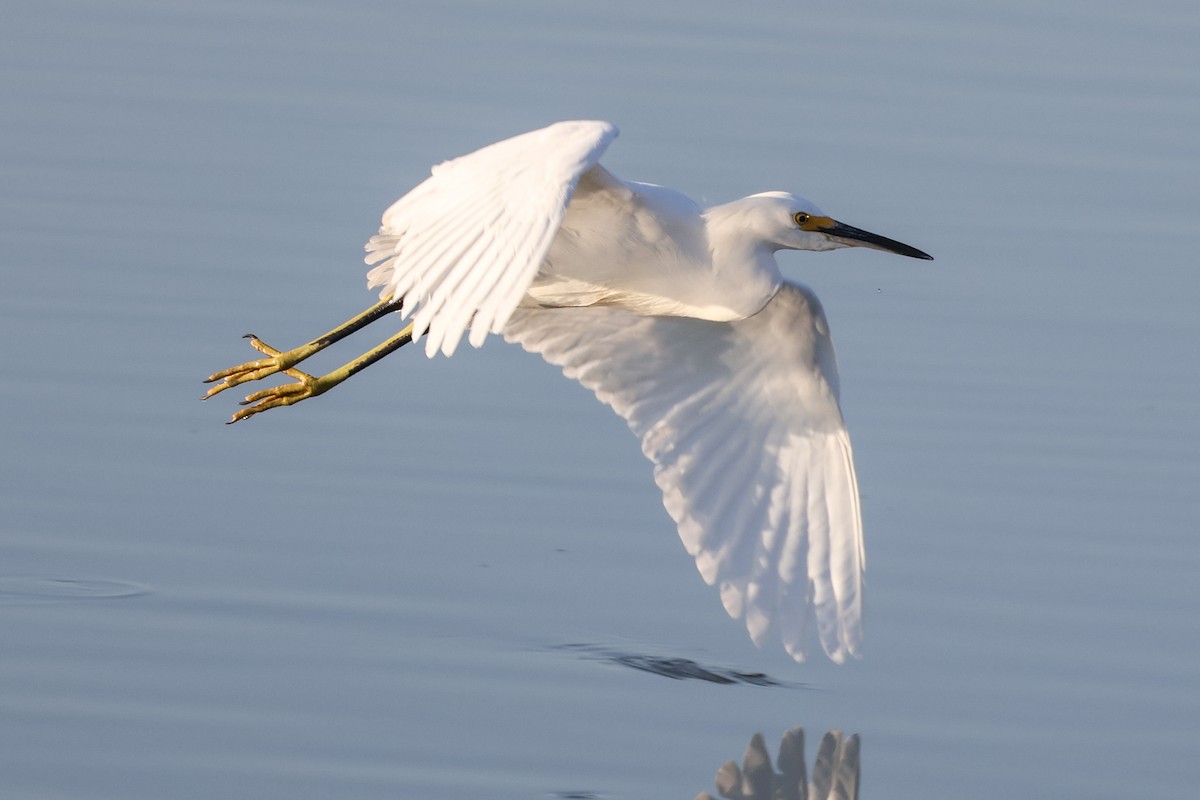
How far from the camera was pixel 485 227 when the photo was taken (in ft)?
17.6

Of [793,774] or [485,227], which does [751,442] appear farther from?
[485,227]

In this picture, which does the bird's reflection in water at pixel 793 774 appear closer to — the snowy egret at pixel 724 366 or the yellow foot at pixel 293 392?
the snowy egret at pixel 724 366

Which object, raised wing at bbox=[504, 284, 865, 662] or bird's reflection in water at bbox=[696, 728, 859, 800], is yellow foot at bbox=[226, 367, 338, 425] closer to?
raised wing at bbox=[504, 284, 865, 662]

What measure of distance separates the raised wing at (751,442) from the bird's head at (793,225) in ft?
0.52

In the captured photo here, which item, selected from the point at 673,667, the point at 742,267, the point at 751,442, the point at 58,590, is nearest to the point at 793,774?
the point at 673,667

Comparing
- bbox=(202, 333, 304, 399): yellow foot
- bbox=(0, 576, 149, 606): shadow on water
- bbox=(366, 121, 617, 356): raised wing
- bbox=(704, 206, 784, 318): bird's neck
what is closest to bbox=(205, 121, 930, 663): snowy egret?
bbox=(704, 206, 784, 318): bird's neck

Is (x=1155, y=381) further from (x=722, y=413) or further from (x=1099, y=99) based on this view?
(x=1099, y=99)

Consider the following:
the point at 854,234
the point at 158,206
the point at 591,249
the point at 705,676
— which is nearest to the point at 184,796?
the point at 705,676

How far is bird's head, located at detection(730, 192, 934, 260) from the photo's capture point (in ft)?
21.7

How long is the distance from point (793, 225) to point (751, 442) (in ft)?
2.26

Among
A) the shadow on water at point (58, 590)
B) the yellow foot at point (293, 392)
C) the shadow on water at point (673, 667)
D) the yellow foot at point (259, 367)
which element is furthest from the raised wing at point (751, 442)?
the shadow on water at point (58, 590)

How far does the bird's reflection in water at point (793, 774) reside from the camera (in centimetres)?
582

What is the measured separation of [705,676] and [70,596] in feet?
5.90

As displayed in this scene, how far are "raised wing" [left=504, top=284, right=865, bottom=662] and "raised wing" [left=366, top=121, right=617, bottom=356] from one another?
1.17 metres
